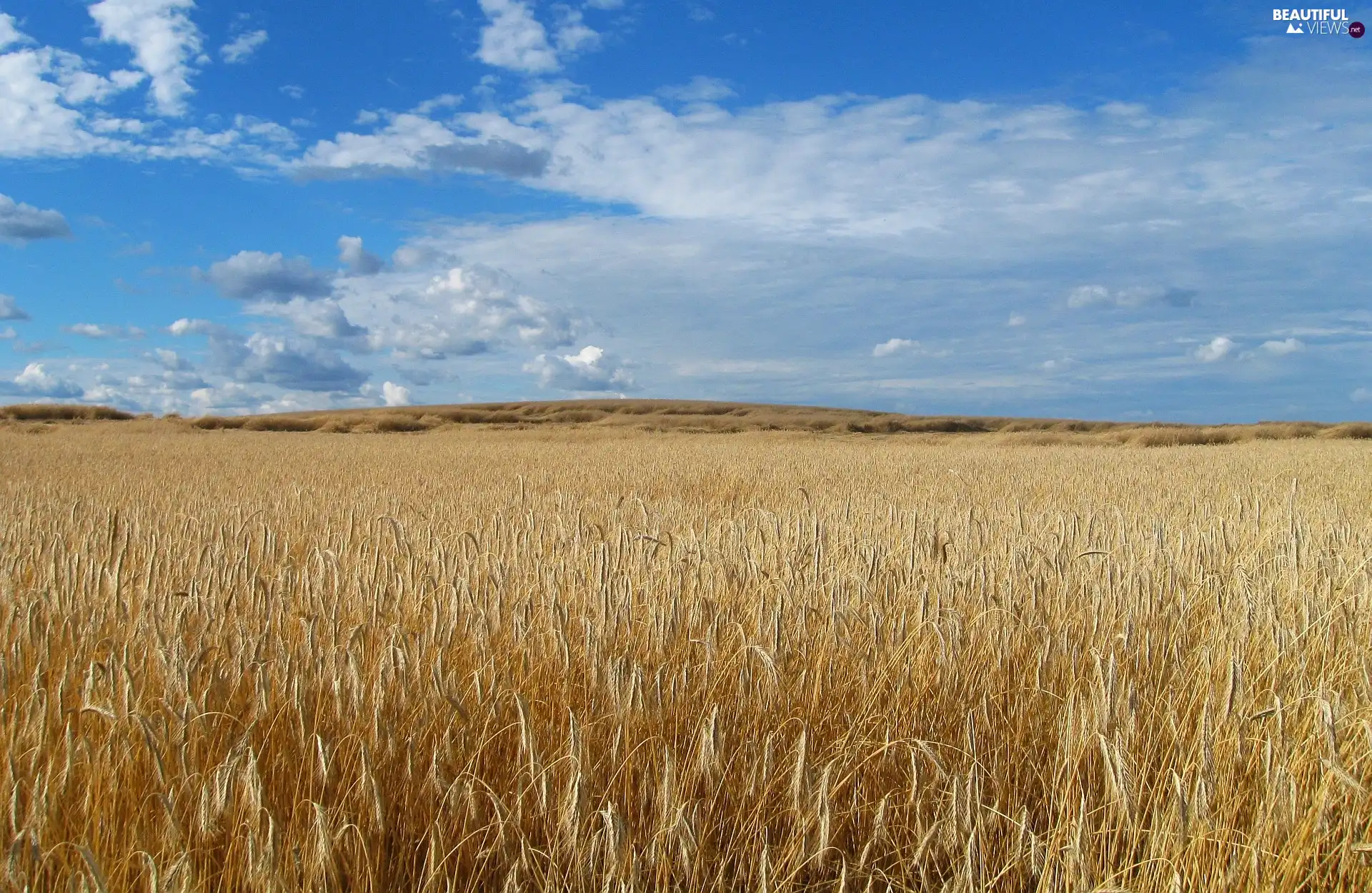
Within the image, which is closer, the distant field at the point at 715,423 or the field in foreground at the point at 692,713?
the field in foreground at the point at 692,713

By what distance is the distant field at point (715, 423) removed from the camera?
90.6ft

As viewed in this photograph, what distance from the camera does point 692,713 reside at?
2.13 meters

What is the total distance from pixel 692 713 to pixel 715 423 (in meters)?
34.6

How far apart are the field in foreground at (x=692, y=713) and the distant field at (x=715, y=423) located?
23491 millimetres

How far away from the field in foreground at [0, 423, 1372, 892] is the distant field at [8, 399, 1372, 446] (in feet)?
77.1

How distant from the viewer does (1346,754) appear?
7.04 feet

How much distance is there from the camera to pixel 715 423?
3669 centimetres

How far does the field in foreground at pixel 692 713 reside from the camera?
155 centimetres

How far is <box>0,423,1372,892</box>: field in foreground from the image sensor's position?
155cm

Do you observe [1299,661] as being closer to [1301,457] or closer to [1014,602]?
[1014,602]

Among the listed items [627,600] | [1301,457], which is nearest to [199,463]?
[627,600]

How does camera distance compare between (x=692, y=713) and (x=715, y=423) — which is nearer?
(x=692, y=713)

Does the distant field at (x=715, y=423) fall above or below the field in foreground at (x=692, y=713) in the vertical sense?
above

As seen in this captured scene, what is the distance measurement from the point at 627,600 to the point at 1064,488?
7.35 m
